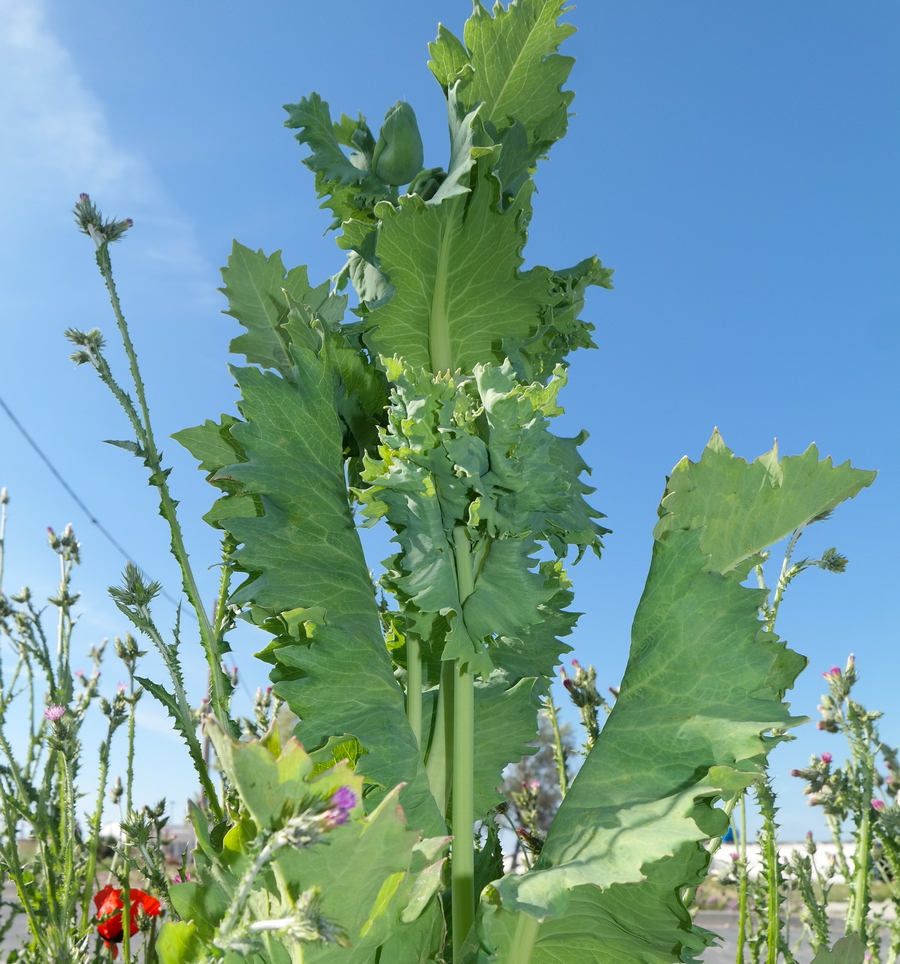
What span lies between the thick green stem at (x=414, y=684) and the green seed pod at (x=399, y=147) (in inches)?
34.1

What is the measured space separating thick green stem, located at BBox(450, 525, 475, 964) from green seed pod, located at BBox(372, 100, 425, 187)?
27.4 inches

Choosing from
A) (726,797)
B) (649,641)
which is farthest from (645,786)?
(649,641)

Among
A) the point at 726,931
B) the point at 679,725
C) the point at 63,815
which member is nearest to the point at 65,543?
the point at 63,815

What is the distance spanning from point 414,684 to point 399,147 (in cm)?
99

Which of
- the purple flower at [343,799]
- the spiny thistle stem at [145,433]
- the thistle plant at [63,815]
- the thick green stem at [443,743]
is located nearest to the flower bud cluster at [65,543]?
the thistle plant at [63,815]

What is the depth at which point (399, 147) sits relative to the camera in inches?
58.6

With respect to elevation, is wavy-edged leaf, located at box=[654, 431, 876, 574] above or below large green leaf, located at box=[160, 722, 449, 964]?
above

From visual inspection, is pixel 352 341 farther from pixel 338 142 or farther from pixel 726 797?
pixel 726 797

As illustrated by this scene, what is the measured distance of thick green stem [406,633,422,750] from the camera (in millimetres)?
1453

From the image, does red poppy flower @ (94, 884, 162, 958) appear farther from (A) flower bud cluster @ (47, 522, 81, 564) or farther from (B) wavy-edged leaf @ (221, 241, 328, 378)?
(B) wavy-edged leaf @ (221, 241, 328, 378)

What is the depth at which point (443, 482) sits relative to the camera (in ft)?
4.15

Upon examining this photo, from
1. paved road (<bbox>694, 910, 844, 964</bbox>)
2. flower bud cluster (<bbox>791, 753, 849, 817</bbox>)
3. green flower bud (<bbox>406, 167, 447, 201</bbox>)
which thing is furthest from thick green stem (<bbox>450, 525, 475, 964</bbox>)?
paved road (<bbox>694, 910, 844, 964</bbox>)

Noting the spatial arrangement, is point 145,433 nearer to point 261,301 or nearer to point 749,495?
point 261,301

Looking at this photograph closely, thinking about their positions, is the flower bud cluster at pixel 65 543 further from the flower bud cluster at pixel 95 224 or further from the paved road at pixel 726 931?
the paved road at pixel 726 931
